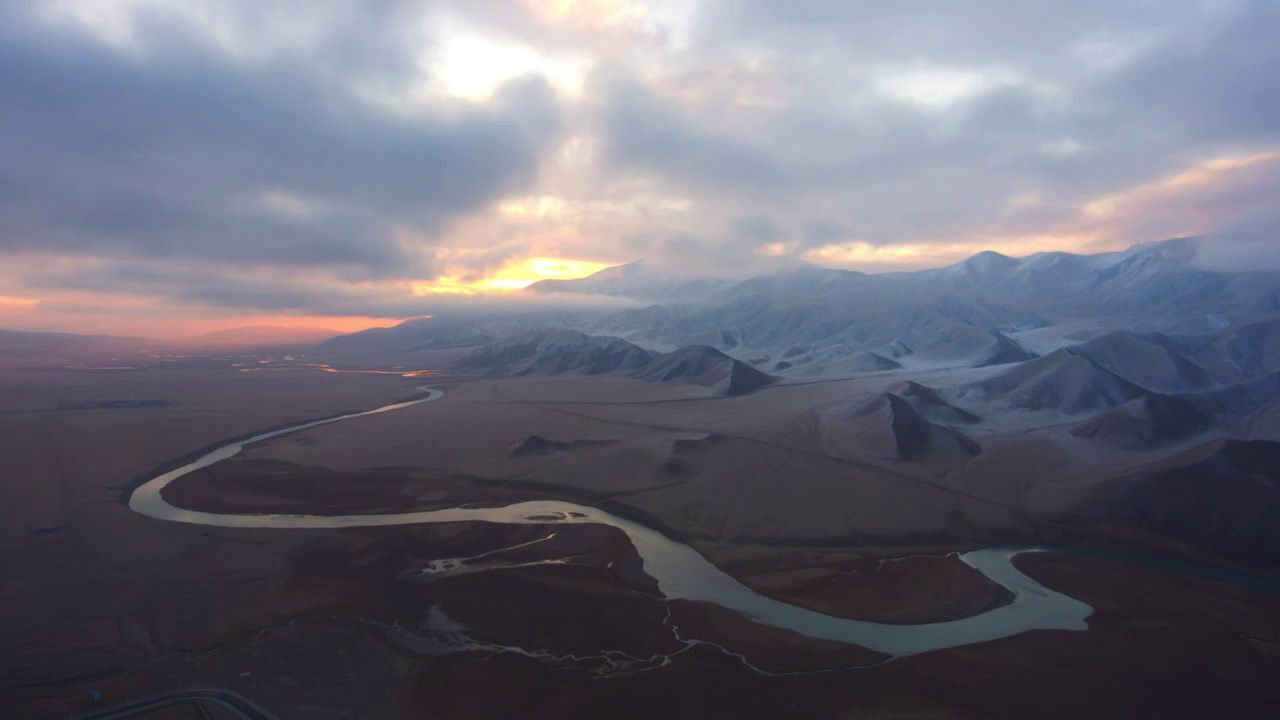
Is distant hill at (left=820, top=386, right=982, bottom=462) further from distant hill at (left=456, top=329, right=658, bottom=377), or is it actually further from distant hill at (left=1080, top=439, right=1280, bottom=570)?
distant hill at (left=456, top=329, right=658, bottom=377)

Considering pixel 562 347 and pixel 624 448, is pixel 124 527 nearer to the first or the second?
pixel 624 448

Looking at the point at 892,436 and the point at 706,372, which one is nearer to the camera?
the point at 892,436

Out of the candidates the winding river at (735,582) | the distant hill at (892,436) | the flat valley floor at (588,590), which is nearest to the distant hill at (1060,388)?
the distant hill at (892,436)

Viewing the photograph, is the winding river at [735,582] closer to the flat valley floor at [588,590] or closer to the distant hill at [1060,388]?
the flat valley floor at [588,590]

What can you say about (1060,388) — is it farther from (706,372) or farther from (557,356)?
(557,356)

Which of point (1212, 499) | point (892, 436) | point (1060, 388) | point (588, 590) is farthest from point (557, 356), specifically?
point (1212, 499)

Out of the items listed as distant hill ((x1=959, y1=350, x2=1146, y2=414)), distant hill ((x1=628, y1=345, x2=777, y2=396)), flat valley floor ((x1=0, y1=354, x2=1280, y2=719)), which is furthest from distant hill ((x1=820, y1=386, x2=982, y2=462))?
distant hill ((x1=628, y1=345, x2=777, y2=396))

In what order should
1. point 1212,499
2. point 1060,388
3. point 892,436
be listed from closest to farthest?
point 1212,499 → point 892,436 → point 1060,388

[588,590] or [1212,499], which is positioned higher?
[1212,499]

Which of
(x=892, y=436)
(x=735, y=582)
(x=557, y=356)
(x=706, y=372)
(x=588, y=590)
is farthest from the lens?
(x=557, y=356)

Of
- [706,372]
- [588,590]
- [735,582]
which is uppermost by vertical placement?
[706,372]
